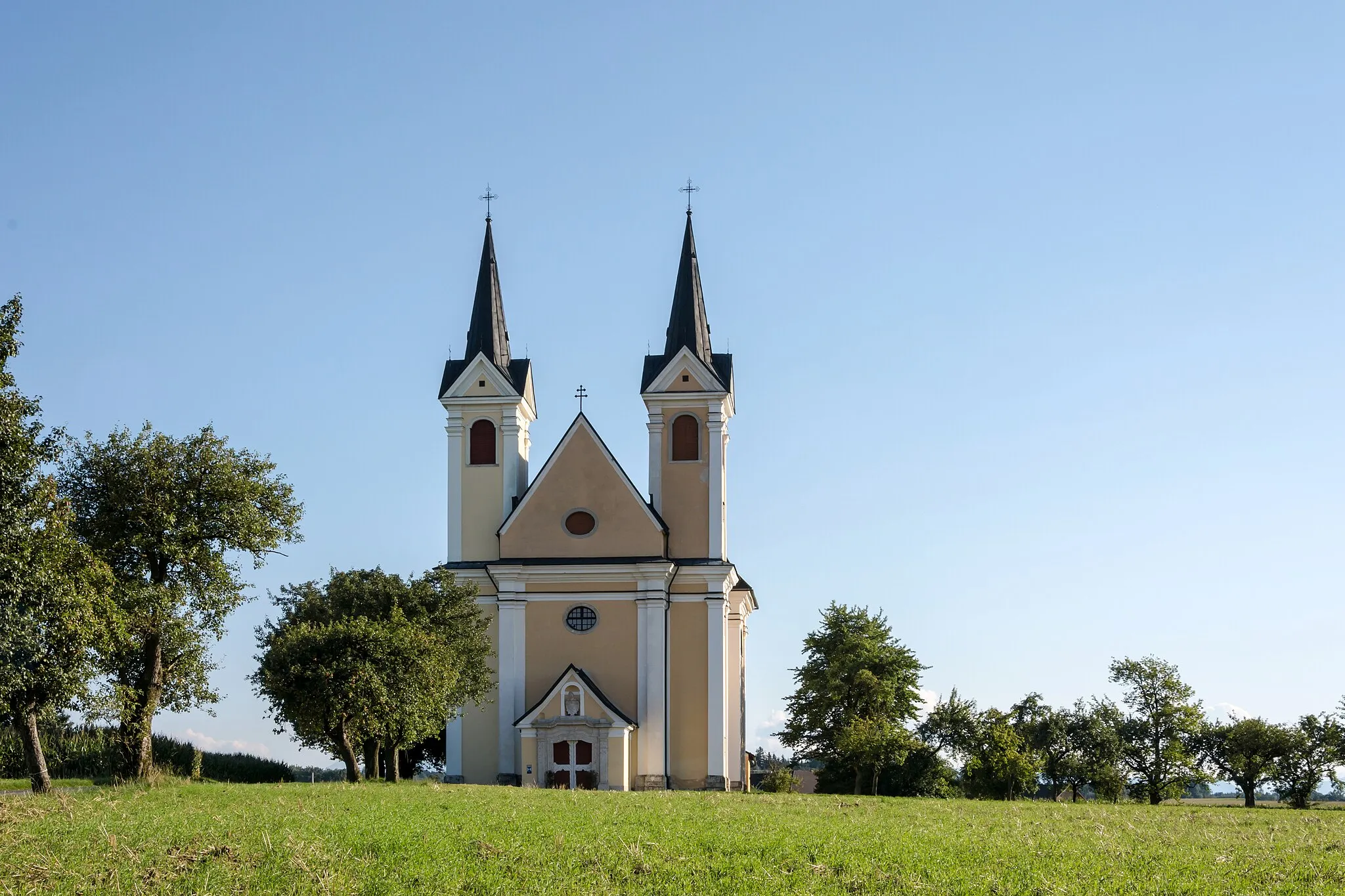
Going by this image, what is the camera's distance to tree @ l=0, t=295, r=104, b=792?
74.2 feet

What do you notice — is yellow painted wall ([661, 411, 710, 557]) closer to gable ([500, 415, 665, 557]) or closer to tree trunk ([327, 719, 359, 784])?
gable ([500, 415, 665, 557])

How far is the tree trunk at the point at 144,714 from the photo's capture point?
98.9 ft

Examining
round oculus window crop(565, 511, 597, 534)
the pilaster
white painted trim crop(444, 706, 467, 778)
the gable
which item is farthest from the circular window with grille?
white painted trim crop(444, 706, 467, 778)

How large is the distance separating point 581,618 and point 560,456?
21.7ft

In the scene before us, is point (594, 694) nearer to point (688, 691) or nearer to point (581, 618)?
point (581, 618)

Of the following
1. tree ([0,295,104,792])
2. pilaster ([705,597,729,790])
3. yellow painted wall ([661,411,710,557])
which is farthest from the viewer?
yellow painted wall ([661,411,710,557])

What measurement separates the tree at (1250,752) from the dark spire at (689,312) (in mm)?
24835

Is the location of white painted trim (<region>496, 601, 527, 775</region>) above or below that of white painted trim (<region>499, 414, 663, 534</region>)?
below

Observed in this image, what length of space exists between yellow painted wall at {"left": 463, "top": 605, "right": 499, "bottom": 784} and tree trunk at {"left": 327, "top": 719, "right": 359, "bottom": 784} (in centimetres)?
1378

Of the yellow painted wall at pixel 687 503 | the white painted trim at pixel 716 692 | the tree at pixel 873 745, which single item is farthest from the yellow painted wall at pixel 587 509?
the tree at pixel 873 745

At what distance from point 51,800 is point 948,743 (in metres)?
44.3

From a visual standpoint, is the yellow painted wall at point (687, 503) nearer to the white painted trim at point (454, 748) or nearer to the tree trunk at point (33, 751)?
the white painted trim at point (454, 748)

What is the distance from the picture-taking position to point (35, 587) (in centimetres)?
2453

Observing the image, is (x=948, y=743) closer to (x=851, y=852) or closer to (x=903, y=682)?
(x=903, y=682)
